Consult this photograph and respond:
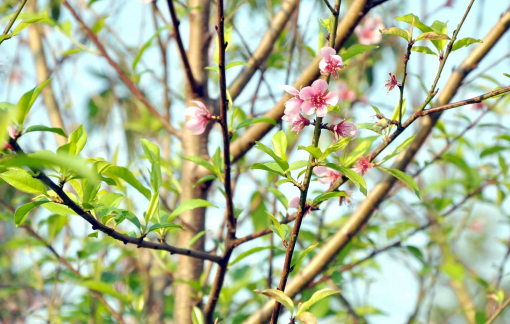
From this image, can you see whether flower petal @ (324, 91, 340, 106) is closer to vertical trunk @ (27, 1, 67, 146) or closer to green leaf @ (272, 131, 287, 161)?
green leaf @ (272, 131, 287, 161)

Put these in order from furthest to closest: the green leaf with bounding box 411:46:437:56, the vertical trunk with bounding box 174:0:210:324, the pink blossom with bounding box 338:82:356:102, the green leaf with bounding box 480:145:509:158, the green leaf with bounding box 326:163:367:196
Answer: the pink blossom with bounding box 338:82:356:102 < the green leaf with bounding box 480:145:509:158 < the vertical trunk with bounding box 174:0:210:324 < the green leaf with bounding box 411:46:437:56 < the green leaf with bounding box 326:163:367:196

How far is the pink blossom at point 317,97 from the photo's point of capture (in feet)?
2.42

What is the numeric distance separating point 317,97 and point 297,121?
6 centimetres

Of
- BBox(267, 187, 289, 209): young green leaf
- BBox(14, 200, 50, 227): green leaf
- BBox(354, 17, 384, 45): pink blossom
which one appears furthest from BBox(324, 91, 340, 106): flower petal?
BBox(354, 17, 384, 45): pink blossom

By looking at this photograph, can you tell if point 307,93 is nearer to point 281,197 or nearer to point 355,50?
point 355,50

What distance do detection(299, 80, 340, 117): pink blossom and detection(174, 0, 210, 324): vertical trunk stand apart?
73 centimetres

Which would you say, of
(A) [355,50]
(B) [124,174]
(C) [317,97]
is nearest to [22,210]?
(B) [124,174]

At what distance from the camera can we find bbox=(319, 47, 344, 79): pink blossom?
2.38 feet

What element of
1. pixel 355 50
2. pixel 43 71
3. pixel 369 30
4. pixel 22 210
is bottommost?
pixel 22 210

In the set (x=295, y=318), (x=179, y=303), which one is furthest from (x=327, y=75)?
(x=179, y=303)

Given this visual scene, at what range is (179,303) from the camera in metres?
1.33

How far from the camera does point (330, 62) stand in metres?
0.74

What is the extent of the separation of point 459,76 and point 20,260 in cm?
265

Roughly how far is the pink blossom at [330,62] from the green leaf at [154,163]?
428 mm
